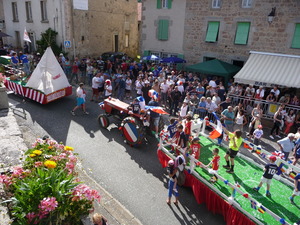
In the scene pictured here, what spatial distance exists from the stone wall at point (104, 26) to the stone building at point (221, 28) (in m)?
→ 5.86

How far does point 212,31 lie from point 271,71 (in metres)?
5.34

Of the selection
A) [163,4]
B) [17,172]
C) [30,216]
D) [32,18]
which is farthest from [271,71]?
[32,18]

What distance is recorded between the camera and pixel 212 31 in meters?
16.4

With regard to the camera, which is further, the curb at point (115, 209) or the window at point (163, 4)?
the window at point (163, 4)

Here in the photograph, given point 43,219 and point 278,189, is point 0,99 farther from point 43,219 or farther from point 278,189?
point 278,189

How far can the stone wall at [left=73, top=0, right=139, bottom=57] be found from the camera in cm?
2250

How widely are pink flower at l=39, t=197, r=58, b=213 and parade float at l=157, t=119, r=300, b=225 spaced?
11.8 ft

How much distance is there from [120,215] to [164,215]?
1049 millimetres

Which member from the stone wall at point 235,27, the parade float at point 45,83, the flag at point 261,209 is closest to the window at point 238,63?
the stone wall at point 235,27

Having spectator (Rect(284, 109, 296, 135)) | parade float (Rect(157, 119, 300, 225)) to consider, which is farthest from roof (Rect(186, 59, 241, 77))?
parade float (Rect(157, 119, 300, 225))

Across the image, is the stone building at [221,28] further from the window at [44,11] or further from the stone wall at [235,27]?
the window at [44,11]

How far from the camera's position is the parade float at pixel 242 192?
519 centimetres

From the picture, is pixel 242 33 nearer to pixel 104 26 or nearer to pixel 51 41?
pixel 104 26

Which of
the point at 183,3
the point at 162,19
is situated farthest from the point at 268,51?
the point at 162,19
